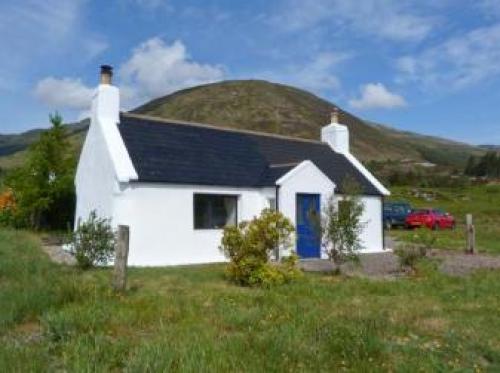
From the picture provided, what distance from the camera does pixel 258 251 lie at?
13.8m

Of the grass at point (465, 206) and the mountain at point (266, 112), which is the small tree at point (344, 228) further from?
the mountain at point (266, 112)

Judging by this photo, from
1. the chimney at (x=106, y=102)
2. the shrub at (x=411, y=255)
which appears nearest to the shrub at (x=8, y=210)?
the chimney at (x=106, y=102)

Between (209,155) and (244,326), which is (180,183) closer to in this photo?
(209,155)

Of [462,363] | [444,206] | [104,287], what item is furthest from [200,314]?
[444,206]

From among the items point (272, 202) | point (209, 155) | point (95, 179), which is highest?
point (209, 155)

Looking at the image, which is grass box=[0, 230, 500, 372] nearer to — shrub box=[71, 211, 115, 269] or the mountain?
shrub box=[71, 211, 115, 269]

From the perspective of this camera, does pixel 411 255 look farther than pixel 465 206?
No

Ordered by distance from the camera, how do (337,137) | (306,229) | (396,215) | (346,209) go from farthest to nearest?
(396,215) < (337,137) < (306,229) < (346,209)

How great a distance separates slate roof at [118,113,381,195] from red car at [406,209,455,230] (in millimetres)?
17265

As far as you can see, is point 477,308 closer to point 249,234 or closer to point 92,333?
point 249,234

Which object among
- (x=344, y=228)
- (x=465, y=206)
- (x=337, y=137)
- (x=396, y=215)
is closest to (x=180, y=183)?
(x=344, y=228)

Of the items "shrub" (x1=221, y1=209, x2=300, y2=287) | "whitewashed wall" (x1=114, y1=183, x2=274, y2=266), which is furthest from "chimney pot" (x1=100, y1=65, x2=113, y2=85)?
"shrub" (x1=221, y1=209, x2=300, y2=287)

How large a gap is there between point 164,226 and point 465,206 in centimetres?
4258

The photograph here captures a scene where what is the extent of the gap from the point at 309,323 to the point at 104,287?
4748mm
